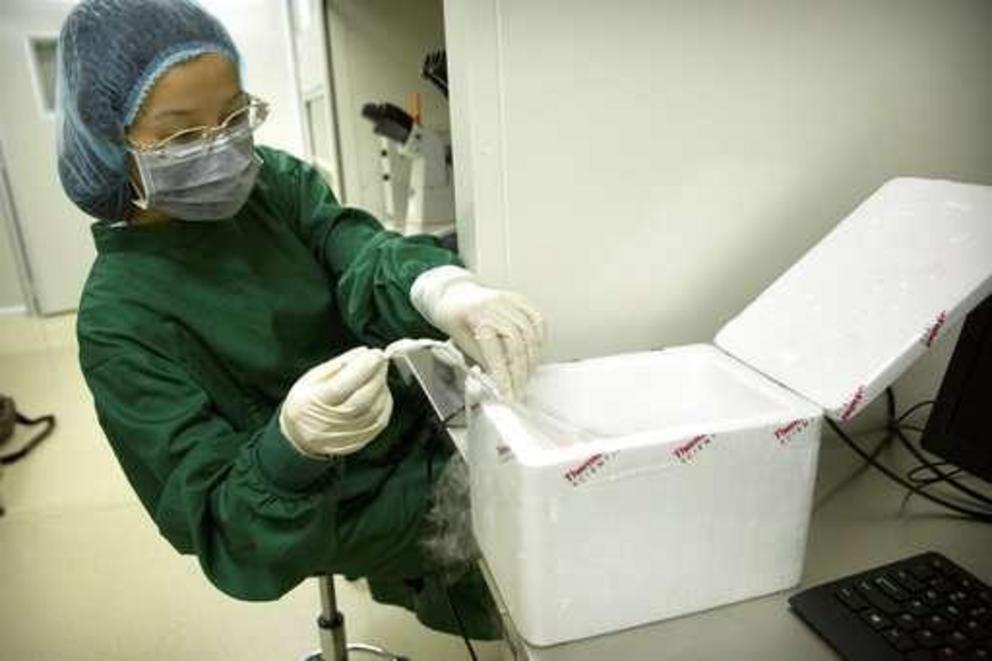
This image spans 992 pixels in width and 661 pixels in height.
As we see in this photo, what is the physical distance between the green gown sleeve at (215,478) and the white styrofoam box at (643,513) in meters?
0.18

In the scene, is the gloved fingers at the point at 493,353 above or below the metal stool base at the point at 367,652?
above

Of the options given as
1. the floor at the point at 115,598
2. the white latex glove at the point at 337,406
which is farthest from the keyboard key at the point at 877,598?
the floor at the point at 115,598

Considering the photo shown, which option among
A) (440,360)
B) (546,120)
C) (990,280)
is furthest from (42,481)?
(990,280)

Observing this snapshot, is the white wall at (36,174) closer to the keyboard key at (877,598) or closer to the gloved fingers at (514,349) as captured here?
the gloved fingers at (514,349)

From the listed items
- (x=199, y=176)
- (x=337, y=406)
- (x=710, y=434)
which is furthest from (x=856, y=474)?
(x=199, y=176)

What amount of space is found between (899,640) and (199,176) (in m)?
0.82

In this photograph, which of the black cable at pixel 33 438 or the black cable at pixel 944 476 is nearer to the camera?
the black cable at pixel 944 476

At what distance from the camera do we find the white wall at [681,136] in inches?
28.5

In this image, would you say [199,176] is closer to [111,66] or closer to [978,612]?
[111,66]

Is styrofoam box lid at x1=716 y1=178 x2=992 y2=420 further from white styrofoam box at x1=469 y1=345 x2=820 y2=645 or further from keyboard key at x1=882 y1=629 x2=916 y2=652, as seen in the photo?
keyboard key at x1=882 y1=629 x2=916 y2=652

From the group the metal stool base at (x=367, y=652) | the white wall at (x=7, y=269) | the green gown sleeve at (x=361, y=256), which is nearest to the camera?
the green gown sleeve at (x=361, y=256)

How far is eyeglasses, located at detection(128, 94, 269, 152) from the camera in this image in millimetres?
792

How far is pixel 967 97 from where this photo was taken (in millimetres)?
869

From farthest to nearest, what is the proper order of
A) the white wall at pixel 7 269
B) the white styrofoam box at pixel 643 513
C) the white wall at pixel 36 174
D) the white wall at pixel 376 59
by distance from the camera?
the white wall at pixel 7 269
the white wall at pixel 36 174
the white wall at pixel 376 59
the white styrofoam box at pixel 643 513
